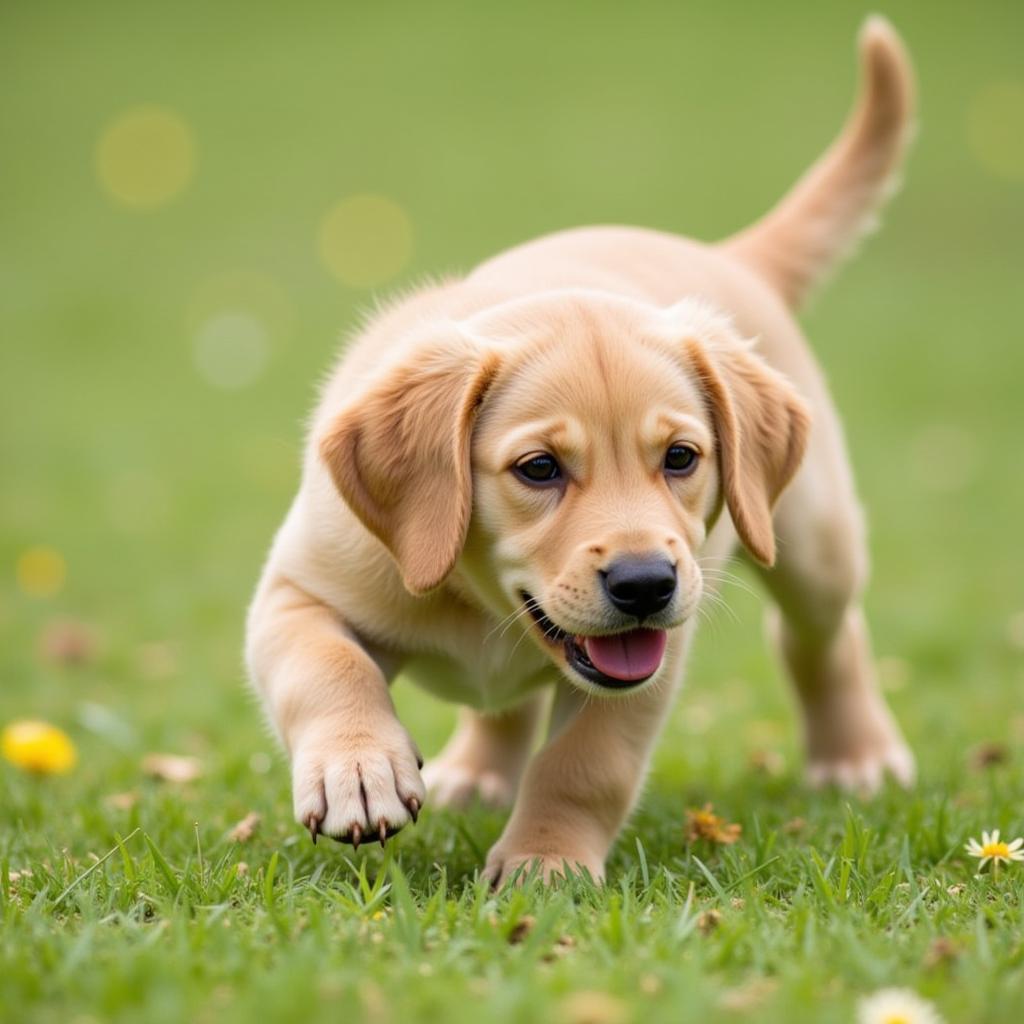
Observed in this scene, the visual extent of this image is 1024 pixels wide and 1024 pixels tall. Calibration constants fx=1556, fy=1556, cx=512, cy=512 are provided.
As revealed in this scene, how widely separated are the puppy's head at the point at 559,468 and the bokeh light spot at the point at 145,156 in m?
12.1

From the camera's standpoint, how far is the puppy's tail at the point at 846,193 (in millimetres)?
4637

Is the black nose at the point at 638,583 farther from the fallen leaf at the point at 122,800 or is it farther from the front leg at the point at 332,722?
the fallen leaf at the point at 122,800

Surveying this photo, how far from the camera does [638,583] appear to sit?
9.29 feet

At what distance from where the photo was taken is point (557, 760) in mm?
3191

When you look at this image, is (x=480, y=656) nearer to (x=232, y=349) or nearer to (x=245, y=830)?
(x=245, y=830)

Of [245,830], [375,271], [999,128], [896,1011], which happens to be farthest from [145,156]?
[896,1011]

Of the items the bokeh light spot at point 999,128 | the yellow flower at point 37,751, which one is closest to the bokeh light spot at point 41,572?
the yellow flower at point 37,751

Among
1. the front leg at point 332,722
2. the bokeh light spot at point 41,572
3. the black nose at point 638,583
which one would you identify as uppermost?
the black nose at point 638,583

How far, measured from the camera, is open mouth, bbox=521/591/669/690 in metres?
3.00

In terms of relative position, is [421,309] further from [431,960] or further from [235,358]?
[235,358]

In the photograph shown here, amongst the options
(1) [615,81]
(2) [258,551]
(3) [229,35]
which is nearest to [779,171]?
(1) [615,81]

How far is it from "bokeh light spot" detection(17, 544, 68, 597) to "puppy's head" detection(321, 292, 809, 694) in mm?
3511

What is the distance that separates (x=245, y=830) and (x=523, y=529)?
928mm

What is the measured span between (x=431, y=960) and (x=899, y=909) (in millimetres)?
890
